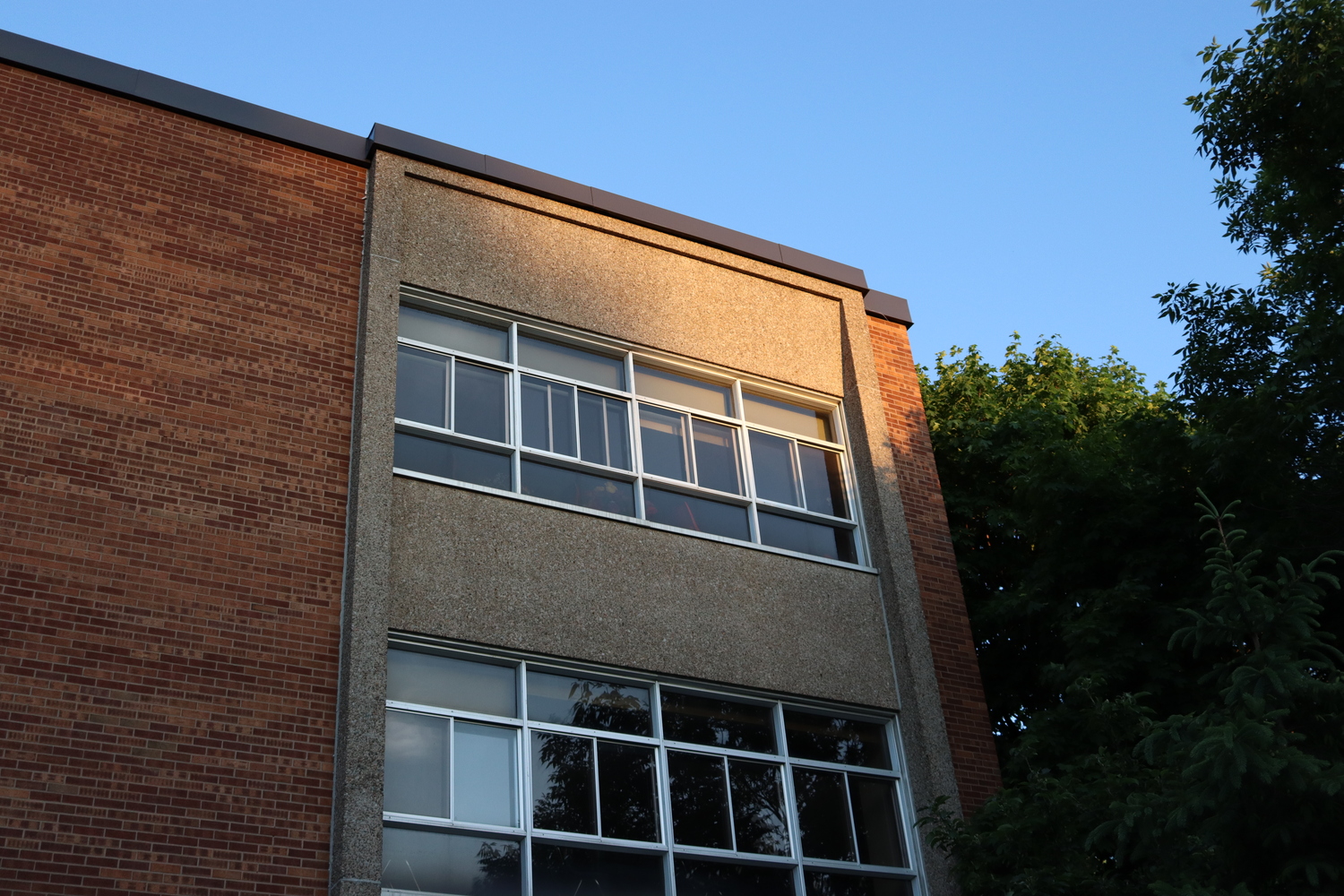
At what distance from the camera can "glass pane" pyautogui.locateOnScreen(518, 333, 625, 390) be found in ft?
41.6

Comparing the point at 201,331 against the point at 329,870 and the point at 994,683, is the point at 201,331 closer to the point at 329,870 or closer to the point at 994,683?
the point at 329,870

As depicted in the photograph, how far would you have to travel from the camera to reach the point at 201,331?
1074cm

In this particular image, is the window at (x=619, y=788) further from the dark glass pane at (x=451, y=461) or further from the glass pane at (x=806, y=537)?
the glass pane at (x=806, y=537)

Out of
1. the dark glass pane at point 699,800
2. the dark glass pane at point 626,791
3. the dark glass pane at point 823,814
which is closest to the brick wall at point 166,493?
the dark glass pane at point 626,791

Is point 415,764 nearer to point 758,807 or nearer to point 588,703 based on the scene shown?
point 588,703

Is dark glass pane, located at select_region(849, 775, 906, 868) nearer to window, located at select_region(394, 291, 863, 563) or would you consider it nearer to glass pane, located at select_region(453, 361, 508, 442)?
window, located at select_region(394, 291, 863, 563)

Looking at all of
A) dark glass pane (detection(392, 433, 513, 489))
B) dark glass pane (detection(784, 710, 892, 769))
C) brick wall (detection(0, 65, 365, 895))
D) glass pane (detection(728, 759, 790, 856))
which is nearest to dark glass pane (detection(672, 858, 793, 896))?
glass pane (detection(728, 759, 790, 856))

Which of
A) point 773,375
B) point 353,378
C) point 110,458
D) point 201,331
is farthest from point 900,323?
point 110,458

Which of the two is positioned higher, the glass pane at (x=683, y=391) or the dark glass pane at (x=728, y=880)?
the glass pane at (x=683, y=391)

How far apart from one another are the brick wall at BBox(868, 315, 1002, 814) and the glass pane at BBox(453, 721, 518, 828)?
4.59 m

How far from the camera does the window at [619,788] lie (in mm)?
9820

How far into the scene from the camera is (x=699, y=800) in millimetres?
11023

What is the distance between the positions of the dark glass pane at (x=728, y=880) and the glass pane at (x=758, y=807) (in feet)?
0.56

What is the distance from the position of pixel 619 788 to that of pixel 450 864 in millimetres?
1620
